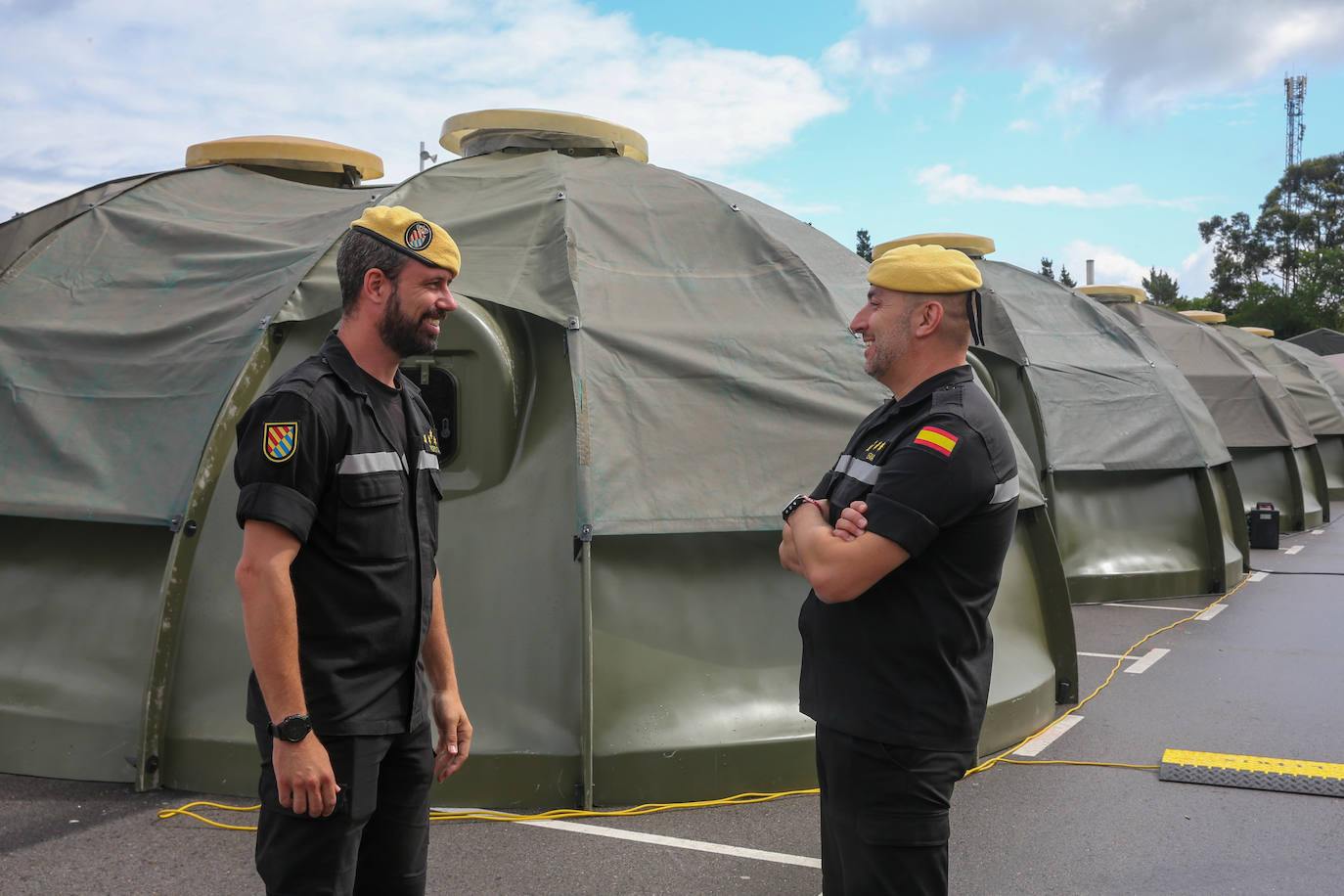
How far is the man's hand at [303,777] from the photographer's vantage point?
8.41 ft

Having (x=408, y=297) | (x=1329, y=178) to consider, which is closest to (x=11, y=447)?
(x=408, y=297)

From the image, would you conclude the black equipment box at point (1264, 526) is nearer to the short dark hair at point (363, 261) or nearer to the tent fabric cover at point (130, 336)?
the tent fabric cover at point (130, 336)

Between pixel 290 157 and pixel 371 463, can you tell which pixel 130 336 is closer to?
pixel 290 157

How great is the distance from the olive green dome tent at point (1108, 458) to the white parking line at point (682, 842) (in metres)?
7.26

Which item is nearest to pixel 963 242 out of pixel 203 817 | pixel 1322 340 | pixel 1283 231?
pixel 203 817

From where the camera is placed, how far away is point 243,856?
15.4ft

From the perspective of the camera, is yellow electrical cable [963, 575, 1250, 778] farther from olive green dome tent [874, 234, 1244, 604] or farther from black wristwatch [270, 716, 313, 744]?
black wristwatch [270, 716, 313, 744]

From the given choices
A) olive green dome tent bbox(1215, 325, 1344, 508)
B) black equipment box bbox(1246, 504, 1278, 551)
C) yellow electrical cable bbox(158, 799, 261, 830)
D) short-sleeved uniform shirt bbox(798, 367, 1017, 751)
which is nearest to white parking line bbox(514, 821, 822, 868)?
yellow electrical cable bbox(158, 799, 261, 830)

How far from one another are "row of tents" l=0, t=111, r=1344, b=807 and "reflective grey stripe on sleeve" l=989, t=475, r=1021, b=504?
2772 millimetres

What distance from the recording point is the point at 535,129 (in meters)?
7.52

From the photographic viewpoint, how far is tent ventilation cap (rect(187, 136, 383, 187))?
26.2 ft

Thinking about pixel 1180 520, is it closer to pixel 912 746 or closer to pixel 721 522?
pixel 721 522

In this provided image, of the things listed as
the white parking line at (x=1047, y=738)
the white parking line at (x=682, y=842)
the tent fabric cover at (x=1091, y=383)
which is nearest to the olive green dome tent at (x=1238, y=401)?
the tent fabric cover at (x=1091, y=383)

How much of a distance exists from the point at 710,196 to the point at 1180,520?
7.53 meters
